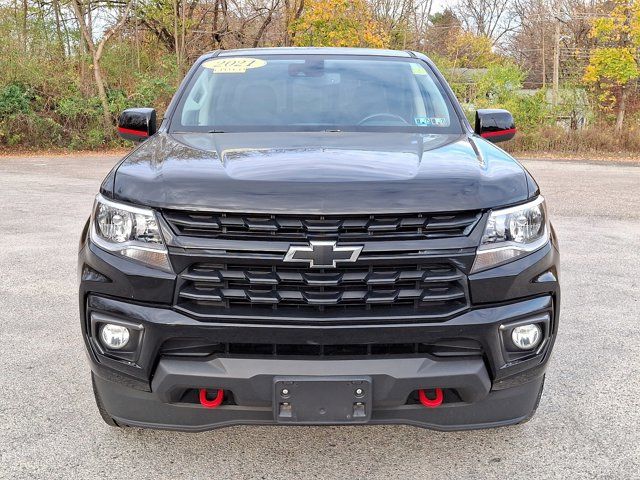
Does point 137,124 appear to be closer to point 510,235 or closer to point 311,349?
point 311,349

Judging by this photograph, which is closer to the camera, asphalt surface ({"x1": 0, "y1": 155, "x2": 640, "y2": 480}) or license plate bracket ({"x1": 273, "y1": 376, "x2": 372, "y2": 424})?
license plate bracket ({"x1": 273, "y1": 376, "x2": 372, "y2": 424})

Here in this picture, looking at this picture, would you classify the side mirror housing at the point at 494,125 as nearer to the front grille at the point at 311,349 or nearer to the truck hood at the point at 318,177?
the truck hood at the point at 318,177

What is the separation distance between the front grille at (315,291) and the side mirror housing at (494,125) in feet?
5.75

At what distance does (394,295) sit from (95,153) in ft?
64.2

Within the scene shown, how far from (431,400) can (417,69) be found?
92.2 inches

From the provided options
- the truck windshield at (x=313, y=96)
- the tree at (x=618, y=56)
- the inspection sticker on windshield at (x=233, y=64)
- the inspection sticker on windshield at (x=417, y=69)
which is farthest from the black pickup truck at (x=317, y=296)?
the tree at (x=618, y=56)

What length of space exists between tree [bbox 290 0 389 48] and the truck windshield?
23881 mm

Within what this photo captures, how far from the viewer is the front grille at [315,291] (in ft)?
7.70

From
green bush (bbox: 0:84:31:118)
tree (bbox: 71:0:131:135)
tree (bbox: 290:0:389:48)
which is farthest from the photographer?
tree (bbox: 290:0:389:48)

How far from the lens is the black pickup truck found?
2.33m

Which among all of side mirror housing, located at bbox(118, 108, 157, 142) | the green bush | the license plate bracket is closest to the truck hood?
the license plate bracket

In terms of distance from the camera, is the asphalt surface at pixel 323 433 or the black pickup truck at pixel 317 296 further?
the asphalt surface at pixel 323 433

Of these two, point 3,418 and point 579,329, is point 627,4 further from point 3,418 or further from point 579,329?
point 3,418

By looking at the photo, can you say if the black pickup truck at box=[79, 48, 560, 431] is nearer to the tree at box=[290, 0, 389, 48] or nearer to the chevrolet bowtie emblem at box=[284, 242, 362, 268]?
the chevrolet bowtie emblem at box=[284, 242, 362, 268]
